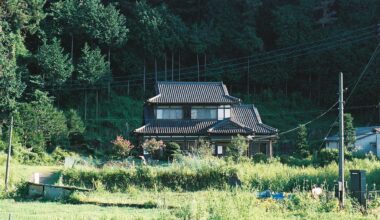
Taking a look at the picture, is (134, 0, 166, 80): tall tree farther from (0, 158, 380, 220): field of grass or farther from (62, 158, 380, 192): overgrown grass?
(62, 158, 380, 192): overgrown grass

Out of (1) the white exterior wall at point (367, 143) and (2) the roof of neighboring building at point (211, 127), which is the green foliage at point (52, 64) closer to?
(2) the roof of neighboring building at point (211, 127)

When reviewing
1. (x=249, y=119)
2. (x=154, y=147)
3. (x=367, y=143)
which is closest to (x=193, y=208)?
(x=154, y=147)

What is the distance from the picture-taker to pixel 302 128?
3256 centimetres

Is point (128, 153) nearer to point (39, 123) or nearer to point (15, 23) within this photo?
point (39, 123)

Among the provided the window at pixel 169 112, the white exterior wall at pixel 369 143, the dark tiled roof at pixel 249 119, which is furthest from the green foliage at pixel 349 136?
the window at pixel 169 112

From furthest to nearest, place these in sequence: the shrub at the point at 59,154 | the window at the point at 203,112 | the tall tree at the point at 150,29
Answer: the tall tree at the point at 150,29
the window at the point at 203,112
the shrub at the point at 59,154

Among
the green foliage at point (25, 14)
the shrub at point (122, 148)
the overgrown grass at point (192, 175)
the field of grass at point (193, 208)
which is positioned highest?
the green foliage at point (25, 14)

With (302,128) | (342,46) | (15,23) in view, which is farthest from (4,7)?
(342,46)

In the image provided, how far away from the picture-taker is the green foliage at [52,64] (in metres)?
37.2

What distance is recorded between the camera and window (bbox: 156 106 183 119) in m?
33.2

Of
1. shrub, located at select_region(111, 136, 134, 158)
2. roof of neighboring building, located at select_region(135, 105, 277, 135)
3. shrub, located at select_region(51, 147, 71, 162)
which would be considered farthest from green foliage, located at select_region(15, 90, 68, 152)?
roof of neighboring building, located at select_region(135, 105, 277, 135)

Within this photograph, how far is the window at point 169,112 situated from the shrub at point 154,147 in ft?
9.14

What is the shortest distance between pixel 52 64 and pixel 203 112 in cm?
1210

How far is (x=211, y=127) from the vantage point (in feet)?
106
